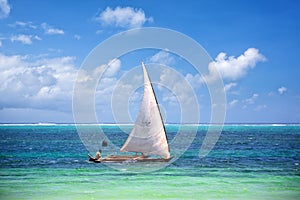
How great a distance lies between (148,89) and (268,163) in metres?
17.1

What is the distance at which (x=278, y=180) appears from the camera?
34.2m

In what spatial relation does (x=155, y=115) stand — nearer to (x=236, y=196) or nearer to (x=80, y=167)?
(x=80, y=167)

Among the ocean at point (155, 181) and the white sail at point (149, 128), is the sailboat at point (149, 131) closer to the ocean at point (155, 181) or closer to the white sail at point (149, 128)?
the white sail at point (149, 128)

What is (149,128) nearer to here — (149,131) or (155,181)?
(149,131)

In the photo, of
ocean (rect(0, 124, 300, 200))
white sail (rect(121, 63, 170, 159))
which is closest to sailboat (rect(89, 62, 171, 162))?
white sail (rect(121, 63, 170, 159))

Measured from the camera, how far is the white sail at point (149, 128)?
3919cm

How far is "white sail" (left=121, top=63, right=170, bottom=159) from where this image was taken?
39.2 metres

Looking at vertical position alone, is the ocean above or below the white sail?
below

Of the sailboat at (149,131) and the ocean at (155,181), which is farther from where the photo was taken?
the sailboat at (149,131)

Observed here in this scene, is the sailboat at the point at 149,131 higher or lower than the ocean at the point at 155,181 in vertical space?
higher

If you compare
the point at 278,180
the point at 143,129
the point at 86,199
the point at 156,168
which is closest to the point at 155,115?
the point at 143,129

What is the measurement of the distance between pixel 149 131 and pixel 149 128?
32 cm

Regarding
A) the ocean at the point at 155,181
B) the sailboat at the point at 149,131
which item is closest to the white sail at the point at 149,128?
the sailboat at the point at 149,131

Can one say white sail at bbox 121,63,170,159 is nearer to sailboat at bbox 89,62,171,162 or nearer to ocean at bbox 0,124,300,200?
sailboat at bbox 89,62,171,162
